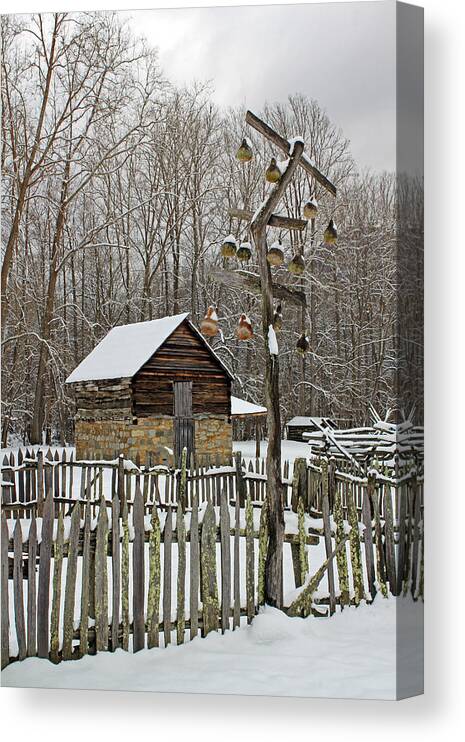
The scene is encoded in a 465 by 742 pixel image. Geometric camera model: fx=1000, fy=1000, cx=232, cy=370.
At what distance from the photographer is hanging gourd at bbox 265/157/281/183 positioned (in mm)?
4711

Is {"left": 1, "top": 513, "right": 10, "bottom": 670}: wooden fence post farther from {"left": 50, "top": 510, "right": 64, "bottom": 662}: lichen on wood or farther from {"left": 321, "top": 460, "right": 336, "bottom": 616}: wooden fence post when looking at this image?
{"left": 321, "top": 460, "right": 336, "bottom": 616}: wooden fence post

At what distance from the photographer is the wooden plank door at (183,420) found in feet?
16.3

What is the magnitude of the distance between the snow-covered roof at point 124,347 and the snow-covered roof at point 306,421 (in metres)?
0.72

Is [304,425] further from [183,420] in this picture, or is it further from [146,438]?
[146,438]

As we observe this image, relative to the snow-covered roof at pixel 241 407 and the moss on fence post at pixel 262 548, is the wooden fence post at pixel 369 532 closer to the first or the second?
the moss on fence post at pixel 262 548

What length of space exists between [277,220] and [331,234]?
0.29 meters

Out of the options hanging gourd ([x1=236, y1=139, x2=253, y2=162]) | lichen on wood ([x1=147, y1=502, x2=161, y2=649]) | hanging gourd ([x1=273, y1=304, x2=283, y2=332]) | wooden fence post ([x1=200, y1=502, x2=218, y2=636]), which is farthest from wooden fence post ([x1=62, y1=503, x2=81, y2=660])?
hanging gourd ([x1=236, y1=139, x2=253, y2=162])

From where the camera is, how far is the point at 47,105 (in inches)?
194

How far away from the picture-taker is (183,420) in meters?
4.99

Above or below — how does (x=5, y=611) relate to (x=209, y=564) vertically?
below

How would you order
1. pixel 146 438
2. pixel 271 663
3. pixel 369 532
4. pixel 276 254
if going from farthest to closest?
pixel 146 438
pixel 276 254
pixel 369 532
pixel 271 663

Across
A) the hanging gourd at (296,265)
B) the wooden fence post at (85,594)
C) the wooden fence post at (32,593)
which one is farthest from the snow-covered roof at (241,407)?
the wooden fence post at (32,593)

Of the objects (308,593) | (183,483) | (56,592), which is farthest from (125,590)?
(308,593)

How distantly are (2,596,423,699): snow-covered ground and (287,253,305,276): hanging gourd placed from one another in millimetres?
1579
